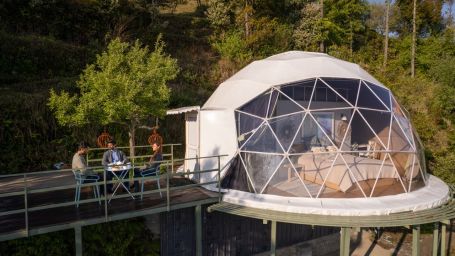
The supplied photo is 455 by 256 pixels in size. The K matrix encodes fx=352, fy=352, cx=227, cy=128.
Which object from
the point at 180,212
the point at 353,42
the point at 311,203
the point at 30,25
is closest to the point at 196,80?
the point at 30,25

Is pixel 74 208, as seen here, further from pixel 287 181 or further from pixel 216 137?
pixel 287 181

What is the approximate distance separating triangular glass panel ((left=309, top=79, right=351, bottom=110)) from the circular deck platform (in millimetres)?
2764

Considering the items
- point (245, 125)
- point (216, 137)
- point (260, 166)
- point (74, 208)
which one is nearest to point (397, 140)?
point (260, 166)

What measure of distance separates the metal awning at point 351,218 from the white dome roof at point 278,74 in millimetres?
3113

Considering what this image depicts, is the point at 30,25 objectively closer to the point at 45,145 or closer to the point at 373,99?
the point at 45,145

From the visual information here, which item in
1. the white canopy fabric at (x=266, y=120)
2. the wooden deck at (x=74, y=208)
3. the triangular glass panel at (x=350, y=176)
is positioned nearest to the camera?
the wooden deck at (x=74, y=208)

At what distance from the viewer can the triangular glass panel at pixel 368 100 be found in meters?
10.1

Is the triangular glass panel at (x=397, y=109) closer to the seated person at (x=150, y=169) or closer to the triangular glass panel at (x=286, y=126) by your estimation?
the triangular glass panel at (x=286, y=126)

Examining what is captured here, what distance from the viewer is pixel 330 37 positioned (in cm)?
2859

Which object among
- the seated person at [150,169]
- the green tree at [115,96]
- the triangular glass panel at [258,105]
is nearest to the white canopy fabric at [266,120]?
the triangular glass panel at [258,105]

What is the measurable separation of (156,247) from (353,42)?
28.3 meters

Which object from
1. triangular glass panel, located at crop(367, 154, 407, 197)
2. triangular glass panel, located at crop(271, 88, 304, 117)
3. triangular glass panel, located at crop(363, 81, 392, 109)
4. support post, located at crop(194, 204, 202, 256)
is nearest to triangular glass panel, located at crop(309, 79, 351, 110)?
triangular glass panel, located at crop(271, 88, 304, 117)

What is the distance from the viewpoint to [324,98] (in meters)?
10.3

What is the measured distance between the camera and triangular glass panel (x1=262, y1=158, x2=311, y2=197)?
926 centimetres
